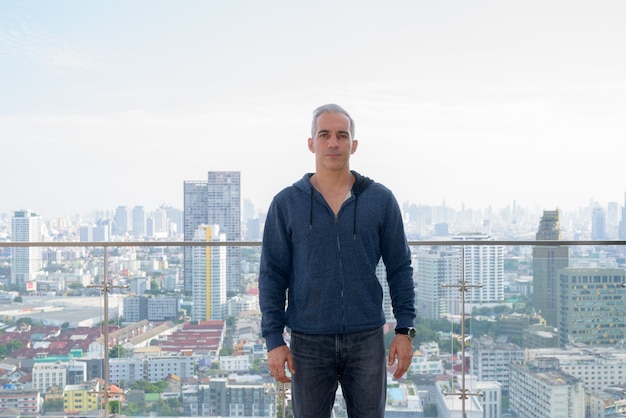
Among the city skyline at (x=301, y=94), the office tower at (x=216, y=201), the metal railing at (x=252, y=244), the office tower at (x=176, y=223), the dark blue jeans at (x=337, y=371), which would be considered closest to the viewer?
the dark blue jeans at (x=337, y=371)

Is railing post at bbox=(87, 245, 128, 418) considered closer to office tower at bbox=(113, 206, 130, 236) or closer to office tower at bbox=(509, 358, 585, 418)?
office tower at bbox=(509, 358, 585, 418)

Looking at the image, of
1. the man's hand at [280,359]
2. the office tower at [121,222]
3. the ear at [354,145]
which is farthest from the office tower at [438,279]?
the office tower at [121,222]

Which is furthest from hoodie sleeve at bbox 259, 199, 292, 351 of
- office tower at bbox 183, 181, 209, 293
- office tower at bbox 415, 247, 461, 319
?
office tower at bbox 183, 181, 209, 293

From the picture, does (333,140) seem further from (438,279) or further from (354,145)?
(438,279)

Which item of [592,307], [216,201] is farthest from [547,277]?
[216,201]

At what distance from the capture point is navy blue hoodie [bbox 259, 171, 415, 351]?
A: 1584 millimetres

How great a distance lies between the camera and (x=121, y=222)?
1391 centimetres

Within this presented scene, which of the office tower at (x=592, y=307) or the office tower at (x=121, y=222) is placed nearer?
the office tower at (x=592, y=307)

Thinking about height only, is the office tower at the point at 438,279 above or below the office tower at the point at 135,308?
above

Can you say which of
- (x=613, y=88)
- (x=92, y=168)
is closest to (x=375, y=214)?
(x=613, y=88)

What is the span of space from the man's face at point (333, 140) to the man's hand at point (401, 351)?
21.1 inches

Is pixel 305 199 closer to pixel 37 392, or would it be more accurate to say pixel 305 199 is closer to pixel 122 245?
pixel 122 245

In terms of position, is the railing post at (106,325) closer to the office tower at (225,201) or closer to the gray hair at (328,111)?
the office tower at (225,201)

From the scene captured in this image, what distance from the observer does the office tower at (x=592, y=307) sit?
9.16 feet
